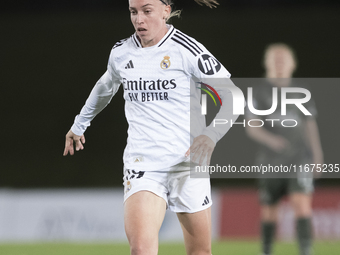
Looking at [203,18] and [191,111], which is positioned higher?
[203,18]

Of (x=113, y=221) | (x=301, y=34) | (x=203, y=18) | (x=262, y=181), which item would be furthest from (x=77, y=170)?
(x=262, y=181)

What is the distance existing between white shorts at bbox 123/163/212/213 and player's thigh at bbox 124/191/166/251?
62 mm

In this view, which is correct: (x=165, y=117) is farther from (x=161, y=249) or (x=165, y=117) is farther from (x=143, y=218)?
(x=161, y=249)

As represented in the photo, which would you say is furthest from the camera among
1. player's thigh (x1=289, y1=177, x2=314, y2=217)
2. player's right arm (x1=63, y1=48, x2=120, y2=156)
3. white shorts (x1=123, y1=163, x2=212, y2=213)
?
player's thigh (x1=289, y1=177, x2=314, y2=217)

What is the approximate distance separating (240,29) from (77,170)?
494cm

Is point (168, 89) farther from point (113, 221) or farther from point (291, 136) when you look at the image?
point (113, 221)

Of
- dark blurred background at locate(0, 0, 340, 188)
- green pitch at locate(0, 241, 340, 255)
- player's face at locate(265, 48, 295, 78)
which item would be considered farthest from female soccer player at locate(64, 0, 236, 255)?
dark blurred background at locate(0, 0, 340, 188)

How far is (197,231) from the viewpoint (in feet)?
9.75

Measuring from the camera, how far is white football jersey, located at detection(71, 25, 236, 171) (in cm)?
296

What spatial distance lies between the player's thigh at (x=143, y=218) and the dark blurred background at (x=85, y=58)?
27.0 ft

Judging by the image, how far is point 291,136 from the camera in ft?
16.0

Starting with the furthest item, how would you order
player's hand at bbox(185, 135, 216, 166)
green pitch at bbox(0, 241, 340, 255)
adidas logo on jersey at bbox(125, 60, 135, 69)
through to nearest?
green pitch at bbox(0, 241, 340, 255), adidas logo on jersey at bbox(125, 60, 135, 69), player's hand at bbox(185, 135, 216, 166)

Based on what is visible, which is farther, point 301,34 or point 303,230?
point 301,34

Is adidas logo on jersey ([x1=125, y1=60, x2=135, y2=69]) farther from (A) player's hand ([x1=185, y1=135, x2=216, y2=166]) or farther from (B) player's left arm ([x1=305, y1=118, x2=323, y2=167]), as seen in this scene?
(B) player's left arm ([x1=305, y1=118, x2=323, y2=167])
